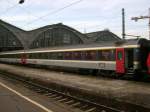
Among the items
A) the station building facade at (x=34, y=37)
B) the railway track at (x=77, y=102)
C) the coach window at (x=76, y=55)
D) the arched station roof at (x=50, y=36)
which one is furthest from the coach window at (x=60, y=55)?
the arched station roof at (x=50, y=36)

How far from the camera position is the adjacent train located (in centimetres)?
2375

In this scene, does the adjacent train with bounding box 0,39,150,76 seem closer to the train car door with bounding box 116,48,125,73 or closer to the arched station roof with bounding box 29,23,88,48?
the train car door with bounding box 116,48,125,73

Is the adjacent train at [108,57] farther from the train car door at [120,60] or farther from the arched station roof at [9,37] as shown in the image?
the arched station roof at [9,37]

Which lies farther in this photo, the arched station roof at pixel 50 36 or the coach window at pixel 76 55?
the arched station roof at pixel 50 36

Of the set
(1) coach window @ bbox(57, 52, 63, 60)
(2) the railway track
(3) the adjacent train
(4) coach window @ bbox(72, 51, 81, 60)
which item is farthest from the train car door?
(1) coach window @ bbox(57, 52, 63, 60)

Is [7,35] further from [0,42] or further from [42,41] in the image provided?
[42,41]

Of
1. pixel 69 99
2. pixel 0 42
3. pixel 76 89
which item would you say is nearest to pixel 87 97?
pixel 69 99

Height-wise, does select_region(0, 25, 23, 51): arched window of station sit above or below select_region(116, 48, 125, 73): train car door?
above

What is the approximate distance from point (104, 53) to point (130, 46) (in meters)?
3.68

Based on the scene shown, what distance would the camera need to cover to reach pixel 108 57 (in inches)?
1070

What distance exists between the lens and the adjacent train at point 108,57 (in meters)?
23.8

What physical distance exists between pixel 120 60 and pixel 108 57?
6.48ft

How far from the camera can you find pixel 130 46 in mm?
24594

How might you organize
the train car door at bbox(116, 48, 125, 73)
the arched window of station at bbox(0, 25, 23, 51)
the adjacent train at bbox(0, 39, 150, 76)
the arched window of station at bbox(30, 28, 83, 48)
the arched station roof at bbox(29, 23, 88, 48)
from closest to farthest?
the adjacent train at bbox(0, 39, 150, 76), the train car door at bbox(116, 48, 125, 73), the arched window of station at bbox(0, 25, 23, 51), the arched station roof at bbox(29, 23, 88, 48), the arched window of station at bbox(30, 28, 83, 48)
